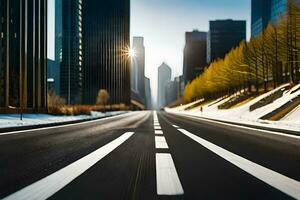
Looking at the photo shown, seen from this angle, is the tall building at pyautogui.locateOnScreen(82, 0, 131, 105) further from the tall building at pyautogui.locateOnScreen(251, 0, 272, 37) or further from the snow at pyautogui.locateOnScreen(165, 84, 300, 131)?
the snow at pyautogui.locateOnScreen(165, 84, 300, 131)

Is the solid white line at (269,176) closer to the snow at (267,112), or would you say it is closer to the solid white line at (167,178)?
the solid white line at (167,178)

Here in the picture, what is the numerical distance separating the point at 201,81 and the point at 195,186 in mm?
96751

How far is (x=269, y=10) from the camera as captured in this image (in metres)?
170

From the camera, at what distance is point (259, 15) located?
182 meters

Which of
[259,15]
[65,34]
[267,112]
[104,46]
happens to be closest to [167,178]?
[267,112]

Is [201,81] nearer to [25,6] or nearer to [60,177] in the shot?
[25,6]

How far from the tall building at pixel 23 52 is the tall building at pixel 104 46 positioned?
315ft

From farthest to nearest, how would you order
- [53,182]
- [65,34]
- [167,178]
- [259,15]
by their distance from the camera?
[259,15] → [65,34] → [167,178] → [53,182]

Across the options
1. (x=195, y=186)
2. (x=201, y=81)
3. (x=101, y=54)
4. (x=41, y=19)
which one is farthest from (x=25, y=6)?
(x=101, y=54)

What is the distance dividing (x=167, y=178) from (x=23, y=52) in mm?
45646

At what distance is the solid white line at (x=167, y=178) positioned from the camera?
4145mm

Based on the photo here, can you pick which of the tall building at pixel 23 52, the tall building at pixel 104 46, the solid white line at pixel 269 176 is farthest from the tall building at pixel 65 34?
the solid white line at pixel 269 176

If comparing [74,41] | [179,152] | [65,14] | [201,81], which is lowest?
[179,152]

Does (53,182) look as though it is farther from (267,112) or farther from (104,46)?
(104,46)
